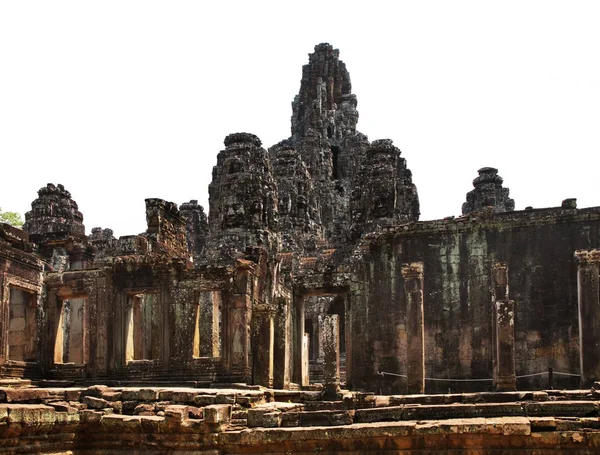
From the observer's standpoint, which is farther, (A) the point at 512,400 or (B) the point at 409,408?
(A) the point at 512,400

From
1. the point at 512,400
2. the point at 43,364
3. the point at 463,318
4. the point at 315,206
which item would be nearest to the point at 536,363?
the point at 463,318

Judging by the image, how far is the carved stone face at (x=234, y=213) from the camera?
33531mm

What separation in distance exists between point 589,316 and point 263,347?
6835 mm

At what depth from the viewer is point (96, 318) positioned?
22.0 m

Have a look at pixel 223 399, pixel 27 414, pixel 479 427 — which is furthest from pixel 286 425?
pixel 27 414

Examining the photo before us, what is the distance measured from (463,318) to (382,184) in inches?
491

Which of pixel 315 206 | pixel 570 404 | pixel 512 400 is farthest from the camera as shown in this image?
pixel 315 206

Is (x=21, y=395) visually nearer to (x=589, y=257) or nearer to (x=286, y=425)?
(x=286, y=425)

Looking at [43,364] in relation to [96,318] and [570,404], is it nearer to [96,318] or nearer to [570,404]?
[96,318]

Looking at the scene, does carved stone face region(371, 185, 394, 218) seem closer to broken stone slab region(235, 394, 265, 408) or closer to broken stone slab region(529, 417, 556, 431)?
broken stone slab region(235, 394, 265, 408)

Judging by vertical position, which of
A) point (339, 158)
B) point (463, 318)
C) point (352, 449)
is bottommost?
point (352, 449)

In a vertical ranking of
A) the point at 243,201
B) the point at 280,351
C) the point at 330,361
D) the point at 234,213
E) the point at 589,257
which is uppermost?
the point at 243,201

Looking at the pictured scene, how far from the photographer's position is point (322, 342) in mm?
18812

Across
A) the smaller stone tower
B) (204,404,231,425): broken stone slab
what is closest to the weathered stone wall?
(204,404,231,425): broken stone slab
